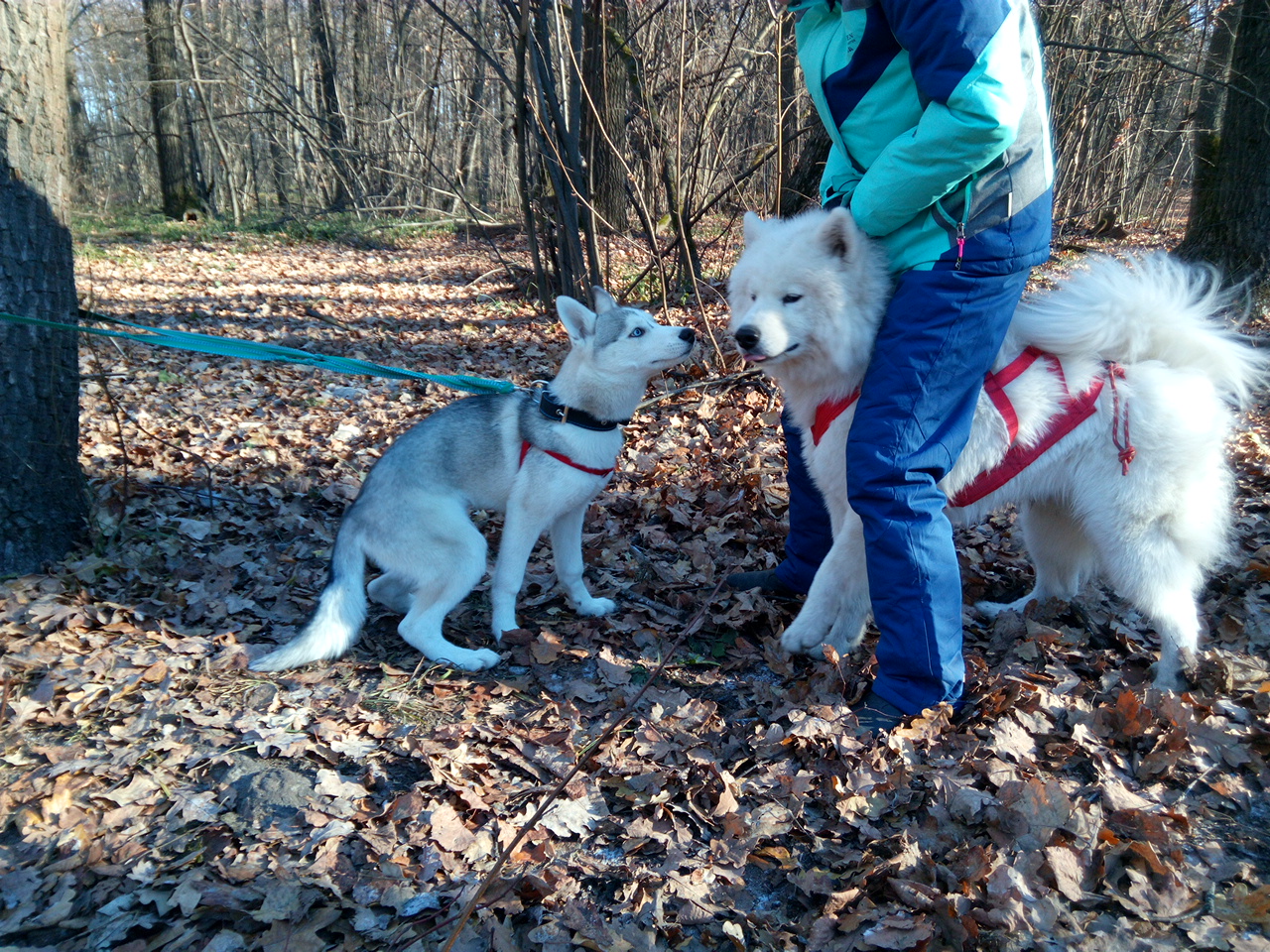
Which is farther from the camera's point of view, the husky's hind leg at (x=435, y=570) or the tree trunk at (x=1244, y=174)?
the tree trunk at (x=1244, y=174)

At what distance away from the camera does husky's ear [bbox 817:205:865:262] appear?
2820 mm

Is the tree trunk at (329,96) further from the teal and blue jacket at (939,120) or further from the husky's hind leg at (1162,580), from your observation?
the husky's hind leg at (1162,580)

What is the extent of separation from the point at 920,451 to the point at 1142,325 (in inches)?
44.1

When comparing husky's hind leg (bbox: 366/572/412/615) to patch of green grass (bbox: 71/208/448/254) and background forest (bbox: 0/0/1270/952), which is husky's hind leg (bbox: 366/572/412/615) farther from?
patch of green grass (bbox: 71/208/448/254)

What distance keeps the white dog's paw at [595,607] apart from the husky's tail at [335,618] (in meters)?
1.08

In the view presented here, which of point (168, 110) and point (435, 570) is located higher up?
point (168, 110)

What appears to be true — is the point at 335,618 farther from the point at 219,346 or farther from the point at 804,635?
the point at 804,635

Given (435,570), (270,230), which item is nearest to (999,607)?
(435,570)

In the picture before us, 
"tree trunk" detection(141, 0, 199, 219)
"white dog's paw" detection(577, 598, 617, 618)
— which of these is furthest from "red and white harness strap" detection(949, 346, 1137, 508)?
"tree trunk" detection(141, 0, 199, 219)

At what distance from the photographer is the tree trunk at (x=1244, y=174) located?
22.8 ft

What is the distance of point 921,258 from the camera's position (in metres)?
2.78

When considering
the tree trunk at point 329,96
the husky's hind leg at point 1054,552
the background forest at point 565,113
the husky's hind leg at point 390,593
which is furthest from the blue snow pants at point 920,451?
the tree trunk at point 329,96

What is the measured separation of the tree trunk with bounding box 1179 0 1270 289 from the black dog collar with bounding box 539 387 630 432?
253 inches

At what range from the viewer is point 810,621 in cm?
337
